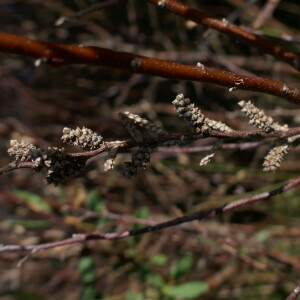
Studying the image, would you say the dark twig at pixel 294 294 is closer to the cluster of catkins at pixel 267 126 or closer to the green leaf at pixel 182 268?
the cluster of catkins at pixel 267 126

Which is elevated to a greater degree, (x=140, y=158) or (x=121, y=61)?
(x=121, y=61)

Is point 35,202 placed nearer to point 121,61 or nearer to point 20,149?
point 20,149

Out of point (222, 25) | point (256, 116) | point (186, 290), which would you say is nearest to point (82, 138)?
point (256, 116)

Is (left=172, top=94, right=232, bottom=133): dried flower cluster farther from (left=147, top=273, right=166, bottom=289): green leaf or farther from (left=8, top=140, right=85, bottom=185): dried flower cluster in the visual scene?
(left=147, top=273, right=166, bottom=289): green leaf

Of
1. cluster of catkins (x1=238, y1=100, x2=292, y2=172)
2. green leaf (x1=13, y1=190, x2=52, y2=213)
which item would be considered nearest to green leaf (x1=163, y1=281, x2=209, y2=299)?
green leaf (x1=13, y1=190, x2=52, y2=213)

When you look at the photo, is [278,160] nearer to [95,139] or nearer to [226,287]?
[95,139]

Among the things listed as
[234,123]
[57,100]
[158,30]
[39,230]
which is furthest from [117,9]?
[39,230]
